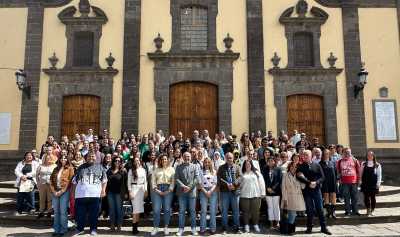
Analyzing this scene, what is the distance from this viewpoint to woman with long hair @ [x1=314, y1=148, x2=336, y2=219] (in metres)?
9.55

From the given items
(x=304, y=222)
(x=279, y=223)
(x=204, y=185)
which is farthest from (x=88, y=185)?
(x=304, y=222)

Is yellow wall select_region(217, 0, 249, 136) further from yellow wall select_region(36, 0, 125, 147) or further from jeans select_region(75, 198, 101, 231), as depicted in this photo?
jeans select_region(75, 198, 101, 231)

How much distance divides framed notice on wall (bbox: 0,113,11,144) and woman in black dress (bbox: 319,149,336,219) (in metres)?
11.6

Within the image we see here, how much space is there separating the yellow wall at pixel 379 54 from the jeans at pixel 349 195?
6240 mm

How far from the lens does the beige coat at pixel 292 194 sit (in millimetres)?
8562

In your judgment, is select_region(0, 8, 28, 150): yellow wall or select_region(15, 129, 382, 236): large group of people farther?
select_region(0, 8, 28, 150): yellow wall

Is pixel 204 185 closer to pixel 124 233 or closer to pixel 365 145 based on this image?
pixel 124 233

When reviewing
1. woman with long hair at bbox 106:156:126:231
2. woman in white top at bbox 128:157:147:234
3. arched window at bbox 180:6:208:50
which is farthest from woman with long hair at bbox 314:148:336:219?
arched window at bbox 180:6:208:50

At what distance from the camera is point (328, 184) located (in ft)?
31.3

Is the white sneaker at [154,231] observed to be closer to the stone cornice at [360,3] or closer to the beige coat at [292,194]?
the beige coat at [292,194]

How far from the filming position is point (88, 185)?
8492 mm

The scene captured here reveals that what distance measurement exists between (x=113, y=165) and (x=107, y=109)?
268 inches

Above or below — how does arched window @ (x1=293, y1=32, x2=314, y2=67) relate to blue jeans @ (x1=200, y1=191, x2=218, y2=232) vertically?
above

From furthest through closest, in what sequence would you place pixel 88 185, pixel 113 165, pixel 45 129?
pixel 45 129 → pixel 113 165 → pixel 88 185
